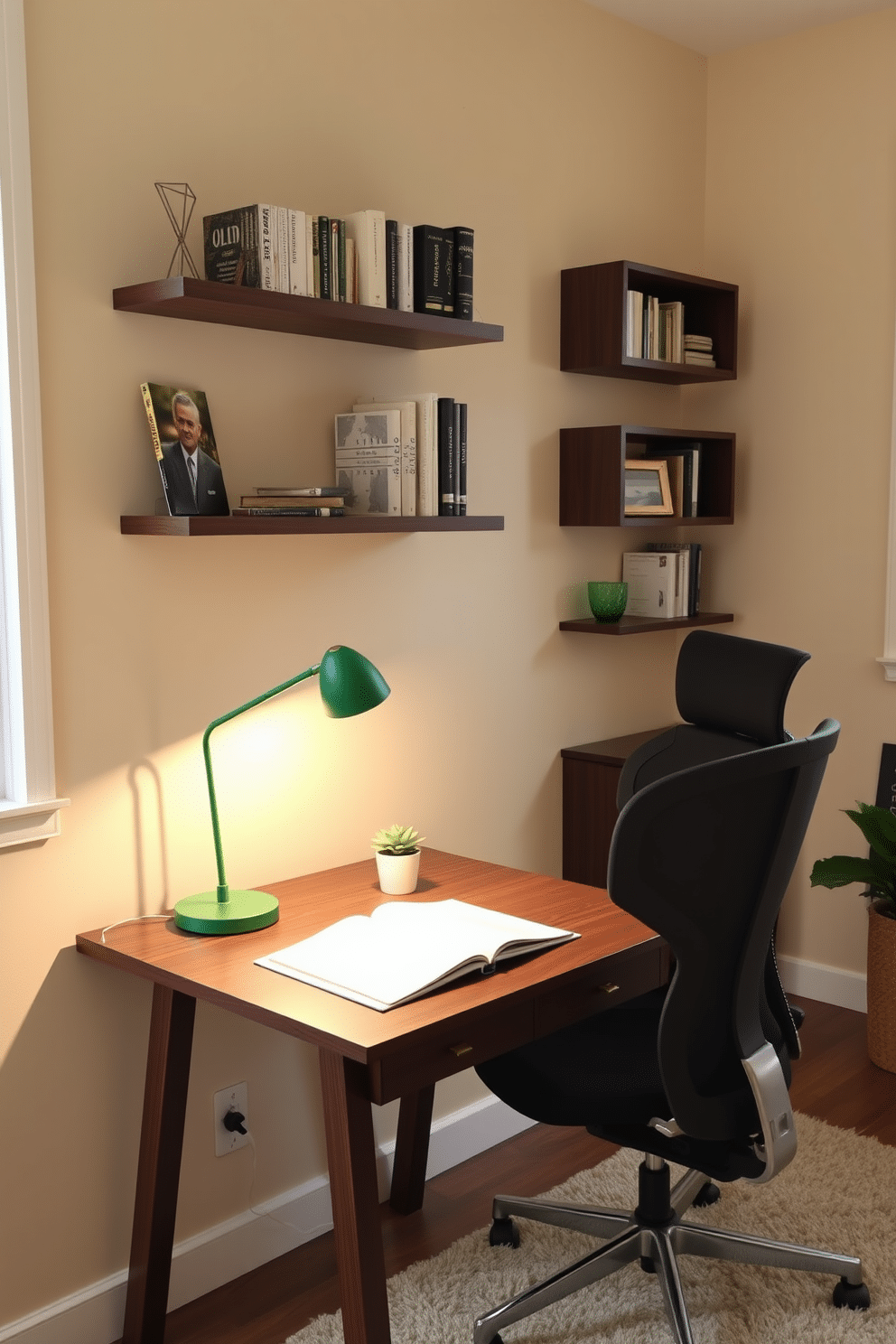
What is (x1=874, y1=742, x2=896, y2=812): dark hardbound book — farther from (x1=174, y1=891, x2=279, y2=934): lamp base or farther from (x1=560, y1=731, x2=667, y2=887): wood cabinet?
(x1=174, y1=891, x2=279, y2=934): lamp base

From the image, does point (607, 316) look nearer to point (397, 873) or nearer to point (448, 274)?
point (448, 274)

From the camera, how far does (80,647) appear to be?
2.19m

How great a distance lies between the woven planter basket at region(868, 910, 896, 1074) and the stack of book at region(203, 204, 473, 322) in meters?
1.91

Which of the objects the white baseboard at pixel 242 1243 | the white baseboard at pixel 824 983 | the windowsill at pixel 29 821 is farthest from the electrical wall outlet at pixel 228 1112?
the white baseboard at pixel 824 983

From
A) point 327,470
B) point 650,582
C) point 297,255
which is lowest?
point 650,582

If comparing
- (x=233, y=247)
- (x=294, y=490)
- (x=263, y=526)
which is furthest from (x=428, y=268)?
(x=263, y=526)

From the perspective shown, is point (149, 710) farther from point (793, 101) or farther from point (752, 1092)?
point (793, 101)

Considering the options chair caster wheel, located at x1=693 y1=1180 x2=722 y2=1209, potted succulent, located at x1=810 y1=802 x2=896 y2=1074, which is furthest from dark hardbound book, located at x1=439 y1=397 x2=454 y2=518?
chair caster wheel, located at x1=693 y1=1180 x2=722 y2=1209

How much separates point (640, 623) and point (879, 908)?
38.6 inches

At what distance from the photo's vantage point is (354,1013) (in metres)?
1.82

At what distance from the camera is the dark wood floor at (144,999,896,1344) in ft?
7.70

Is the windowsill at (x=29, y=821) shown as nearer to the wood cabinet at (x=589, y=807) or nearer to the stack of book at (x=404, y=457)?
the stack of book at (x=404, y=457)

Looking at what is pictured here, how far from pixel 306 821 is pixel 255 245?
1.14 meters

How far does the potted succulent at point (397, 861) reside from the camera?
2408mm
